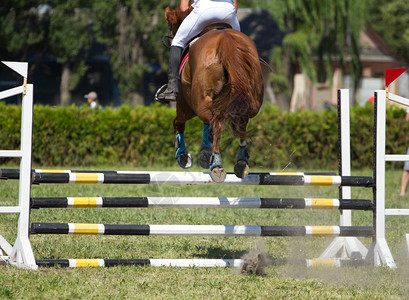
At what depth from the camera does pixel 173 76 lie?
5.80 m

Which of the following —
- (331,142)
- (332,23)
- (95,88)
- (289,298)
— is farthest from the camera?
(95,88)

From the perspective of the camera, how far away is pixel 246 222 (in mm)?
7680

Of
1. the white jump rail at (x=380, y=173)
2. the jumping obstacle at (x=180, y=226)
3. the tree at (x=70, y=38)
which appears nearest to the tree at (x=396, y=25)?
the tree at (x=70, y=38)

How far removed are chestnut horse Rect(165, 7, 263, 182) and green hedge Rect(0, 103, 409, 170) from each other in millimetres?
9320

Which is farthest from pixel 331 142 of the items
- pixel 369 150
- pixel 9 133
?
pixel 9 133

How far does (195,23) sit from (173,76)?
0.52 metres

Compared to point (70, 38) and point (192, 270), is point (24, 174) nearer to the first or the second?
point (192, 270)

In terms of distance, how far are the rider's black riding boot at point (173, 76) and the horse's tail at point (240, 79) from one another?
2.44 feet

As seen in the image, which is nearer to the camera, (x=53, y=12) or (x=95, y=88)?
(x=53, y=12)

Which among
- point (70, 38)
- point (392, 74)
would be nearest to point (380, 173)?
point (392, 74)

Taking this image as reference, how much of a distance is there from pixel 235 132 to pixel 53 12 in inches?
901

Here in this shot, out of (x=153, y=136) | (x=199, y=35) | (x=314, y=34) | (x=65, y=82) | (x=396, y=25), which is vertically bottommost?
(x=153, y=136)

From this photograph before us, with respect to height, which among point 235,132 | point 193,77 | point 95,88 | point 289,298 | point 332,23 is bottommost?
point 289,298

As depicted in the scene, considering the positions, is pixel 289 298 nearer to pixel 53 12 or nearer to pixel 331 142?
pixel 331 142
